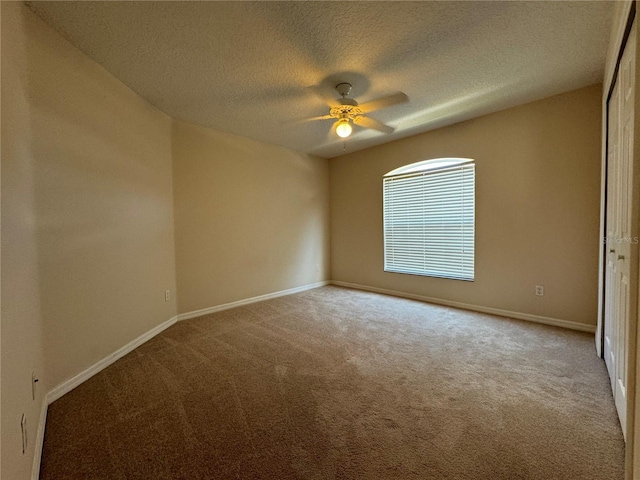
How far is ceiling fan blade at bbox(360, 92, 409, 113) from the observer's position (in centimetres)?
225

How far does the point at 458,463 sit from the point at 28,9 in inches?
141

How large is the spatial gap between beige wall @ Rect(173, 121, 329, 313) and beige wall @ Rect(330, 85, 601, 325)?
1.95 m

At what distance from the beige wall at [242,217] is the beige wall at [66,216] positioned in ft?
1.45

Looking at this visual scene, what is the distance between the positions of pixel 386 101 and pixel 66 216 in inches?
105

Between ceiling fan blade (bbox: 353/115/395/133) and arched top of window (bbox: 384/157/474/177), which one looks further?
arched top of window (bbox: 384/157/474/177)

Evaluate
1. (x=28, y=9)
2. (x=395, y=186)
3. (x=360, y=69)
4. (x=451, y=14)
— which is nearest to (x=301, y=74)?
(x=360, y=69)

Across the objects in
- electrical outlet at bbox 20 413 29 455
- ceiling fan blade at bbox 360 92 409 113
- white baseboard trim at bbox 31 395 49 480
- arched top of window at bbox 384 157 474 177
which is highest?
ceiling fan blade at bbox 360 92 409 113

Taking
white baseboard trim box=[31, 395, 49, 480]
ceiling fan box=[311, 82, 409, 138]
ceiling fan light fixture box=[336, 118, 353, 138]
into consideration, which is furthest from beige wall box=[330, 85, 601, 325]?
white baseboard trim box=[31, 395, 49, 480]

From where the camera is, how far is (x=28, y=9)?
67.6 inches

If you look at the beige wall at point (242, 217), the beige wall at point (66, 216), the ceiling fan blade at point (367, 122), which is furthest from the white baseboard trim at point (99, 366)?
the ceiling fan blade at point (367, 122)

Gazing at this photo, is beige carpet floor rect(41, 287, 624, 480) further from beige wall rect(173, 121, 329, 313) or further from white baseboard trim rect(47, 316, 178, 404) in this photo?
beige wall rect(173, 121, 329, 313)

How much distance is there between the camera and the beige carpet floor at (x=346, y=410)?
4.23 feet

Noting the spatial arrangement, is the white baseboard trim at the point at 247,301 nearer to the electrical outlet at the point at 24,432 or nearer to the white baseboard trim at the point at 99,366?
the white baseboard trim at the point at 99,366

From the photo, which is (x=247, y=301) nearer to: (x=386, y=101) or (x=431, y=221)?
(x=431, y=221)
